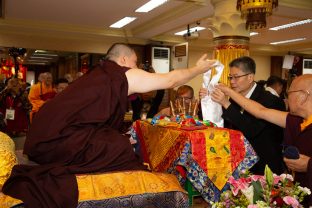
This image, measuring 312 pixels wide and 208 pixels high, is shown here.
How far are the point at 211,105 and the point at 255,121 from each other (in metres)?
0.33

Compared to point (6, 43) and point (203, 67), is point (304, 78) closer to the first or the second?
point (203, 67)

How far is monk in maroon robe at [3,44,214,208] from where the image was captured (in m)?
1.71

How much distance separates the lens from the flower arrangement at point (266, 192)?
100cm

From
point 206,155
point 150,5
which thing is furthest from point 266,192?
point 150,5

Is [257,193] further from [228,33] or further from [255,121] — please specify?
[228,33]

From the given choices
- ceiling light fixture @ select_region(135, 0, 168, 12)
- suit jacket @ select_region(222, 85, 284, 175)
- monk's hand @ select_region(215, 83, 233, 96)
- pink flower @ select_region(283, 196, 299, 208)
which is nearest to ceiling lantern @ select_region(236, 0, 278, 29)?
suit jacket @ select_region(222, 85, 284, 175)

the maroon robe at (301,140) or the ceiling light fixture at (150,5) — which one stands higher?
the ceiling light fixture at (150,5)

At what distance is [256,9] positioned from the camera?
3420 mm

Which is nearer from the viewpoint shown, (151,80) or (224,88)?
(151,80)

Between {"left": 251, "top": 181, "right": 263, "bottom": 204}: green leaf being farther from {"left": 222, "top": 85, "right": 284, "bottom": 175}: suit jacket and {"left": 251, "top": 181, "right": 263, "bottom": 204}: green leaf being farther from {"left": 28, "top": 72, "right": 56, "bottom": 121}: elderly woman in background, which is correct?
{"left": 28, "top": 72, "right": 56, "bottom": 121}: elderly woman in background

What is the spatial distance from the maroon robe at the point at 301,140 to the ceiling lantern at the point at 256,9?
174 cm

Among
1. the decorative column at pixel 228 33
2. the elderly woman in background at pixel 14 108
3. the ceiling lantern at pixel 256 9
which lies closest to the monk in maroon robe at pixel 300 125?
the ceiling lantern at pixel 256 9

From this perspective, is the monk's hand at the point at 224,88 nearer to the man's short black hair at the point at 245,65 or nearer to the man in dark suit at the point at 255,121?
the man in dark suit at the point at 255,121

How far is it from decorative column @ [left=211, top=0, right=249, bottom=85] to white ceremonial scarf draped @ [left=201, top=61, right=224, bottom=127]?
3.16 meters
